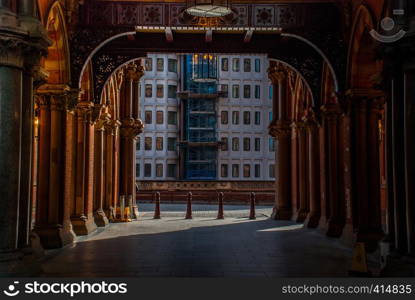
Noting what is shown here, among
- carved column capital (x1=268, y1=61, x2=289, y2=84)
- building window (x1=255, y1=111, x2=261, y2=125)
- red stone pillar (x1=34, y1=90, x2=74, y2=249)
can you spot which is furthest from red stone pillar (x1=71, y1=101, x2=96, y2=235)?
building window (x1=255, y1=111, x2=261, y2=125)

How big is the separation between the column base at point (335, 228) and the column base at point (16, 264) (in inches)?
392

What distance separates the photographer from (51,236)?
47.3 feet

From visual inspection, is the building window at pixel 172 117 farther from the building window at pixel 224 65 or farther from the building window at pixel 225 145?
the building window at pixel 224 65

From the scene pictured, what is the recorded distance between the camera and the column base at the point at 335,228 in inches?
673

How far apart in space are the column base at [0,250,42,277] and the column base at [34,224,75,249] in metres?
4.56

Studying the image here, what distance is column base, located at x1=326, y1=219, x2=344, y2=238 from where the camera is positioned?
56.1 ft

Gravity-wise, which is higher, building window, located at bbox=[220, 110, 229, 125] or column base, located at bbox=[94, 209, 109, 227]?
building window, located at bbox=[220, 110, 229, 125]

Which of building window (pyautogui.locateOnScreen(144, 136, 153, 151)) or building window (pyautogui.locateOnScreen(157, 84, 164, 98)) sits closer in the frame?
building window (pyautogui.locateOnScreen(144, 136, 153, 151))

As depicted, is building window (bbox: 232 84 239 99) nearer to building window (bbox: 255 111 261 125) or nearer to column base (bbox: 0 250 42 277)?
building window (bbox: 255 111 261 125)

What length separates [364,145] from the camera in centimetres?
1496

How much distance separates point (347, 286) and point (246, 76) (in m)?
56.8

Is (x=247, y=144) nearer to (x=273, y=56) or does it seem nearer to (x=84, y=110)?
(x=273, y=56)

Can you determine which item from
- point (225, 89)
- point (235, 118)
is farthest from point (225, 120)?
point (225, 89)

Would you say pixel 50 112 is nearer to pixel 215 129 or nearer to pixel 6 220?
pixel 6 220
